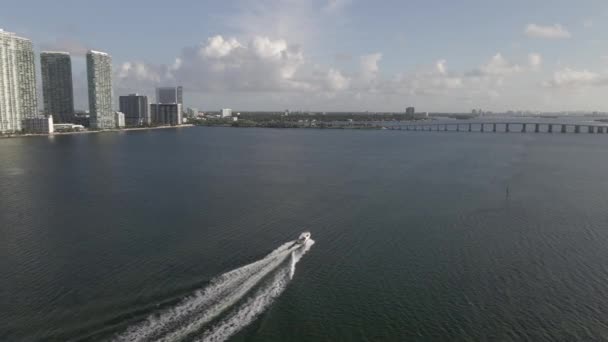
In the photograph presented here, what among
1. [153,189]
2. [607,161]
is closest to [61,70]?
[153,189]

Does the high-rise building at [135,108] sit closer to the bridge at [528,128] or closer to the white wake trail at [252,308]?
the bridge at [528,128]

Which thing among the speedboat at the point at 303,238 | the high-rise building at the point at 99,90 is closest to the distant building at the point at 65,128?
the high-rise building at the point at 99,90

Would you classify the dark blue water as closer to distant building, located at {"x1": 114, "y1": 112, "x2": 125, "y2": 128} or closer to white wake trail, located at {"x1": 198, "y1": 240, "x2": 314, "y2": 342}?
white wake trail, located at {"x1": 198, "y1": 240, "x2": 314, "y2": 342}

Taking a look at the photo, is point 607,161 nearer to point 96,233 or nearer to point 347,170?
point 347,170

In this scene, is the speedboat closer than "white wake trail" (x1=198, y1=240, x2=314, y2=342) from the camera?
No

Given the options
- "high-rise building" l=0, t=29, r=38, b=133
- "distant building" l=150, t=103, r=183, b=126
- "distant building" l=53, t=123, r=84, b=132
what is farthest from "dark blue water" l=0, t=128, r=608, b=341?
"distant building" l=150, t=103, r=183, b=126

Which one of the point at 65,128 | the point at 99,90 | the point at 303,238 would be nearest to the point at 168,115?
the point at 99,90
